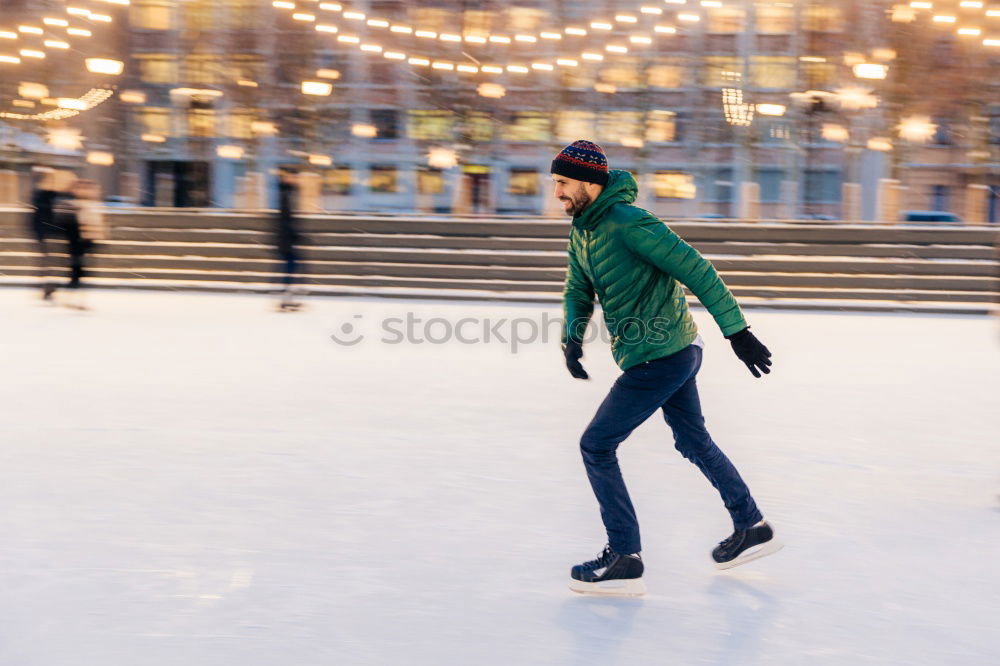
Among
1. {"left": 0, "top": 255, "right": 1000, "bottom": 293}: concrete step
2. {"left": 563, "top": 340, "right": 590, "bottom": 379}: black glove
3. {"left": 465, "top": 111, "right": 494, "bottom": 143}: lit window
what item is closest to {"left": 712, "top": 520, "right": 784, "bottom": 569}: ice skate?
{"left": 563, "top": 340, "right": 590, "bottom": 379}: black glove

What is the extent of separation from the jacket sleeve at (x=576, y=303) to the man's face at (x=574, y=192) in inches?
10.7

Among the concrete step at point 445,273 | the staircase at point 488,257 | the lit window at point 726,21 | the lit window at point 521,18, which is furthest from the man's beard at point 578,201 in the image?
the lit window at point 726,21

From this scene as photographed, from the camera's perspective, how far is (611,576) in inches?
143

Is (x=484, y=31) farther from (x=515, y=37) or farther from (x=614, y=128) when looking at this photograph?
(x=614, y=128)

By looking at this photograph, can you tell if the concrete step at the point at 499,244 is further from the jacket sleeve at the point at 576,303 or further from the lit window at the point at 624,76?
the jacket sleeve at the point at 576,303

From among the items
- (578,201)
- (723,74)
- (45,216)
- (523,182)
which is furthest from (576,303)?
(523,182)

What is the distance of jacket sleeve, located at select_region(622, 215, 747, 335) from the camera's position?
350 centimetres

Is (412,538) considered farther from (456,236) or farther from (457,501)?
(456,236)

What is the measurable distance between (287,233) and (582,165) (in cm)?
1039

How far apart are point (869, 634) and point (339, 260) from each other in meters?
13.2

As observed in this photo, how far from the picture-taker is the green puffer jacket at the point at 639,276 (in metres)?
3.51

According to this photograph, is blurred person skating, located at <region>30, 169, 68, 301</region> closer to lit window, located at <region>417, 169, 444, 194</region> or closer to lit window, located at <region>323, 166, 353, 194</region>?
lit window, located at <region>323, 166, 353, 194</region>

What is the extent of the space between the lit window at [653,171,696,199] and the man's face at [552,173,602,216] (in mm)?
45733

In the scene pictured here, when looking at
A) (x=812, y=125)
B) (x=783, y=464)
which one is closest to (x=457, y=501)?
(x=783, y=464)
